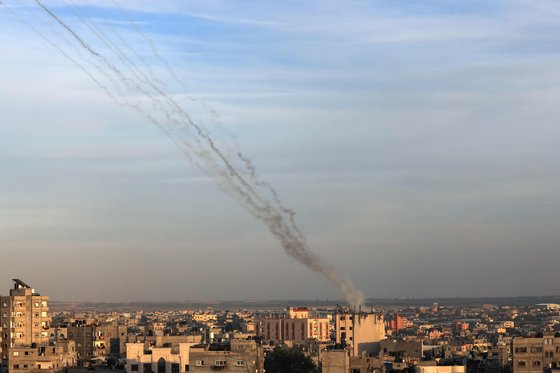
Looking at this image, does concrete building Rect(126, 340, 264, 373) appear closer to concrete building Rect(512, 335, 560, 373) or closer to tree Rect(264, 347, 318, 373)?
tree Rect(264, 347, 318, 373)

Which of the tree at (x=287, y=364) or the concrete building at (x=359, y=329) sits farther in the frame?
the concrete building at (x=359, y=329)

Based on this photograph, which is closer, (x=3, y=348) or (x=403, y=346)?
(x=3, y=348)

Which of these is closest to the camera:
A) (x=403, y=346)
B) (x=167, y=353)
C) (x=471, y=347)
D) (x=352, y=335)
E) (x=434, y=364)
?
(x=167, y=353)

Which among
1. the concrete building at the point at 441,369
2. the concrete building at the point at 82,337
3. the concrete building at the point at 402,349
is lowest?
the concrete building at the point at 441,369

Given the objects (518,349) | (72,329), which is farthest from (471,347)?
(518,349)

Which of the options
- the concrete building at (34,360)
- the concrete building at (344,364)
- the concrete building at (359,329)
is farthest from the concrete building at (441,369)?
the concrete building at (359,329)

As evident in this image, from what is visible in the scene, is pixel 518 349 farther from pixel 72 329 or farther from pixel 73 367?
pixel 72 329

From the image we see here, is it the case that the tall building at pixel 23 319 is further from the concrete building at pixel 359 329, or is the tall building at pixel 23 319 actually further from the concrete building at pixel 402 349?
the concrete building at pixel 359 329
